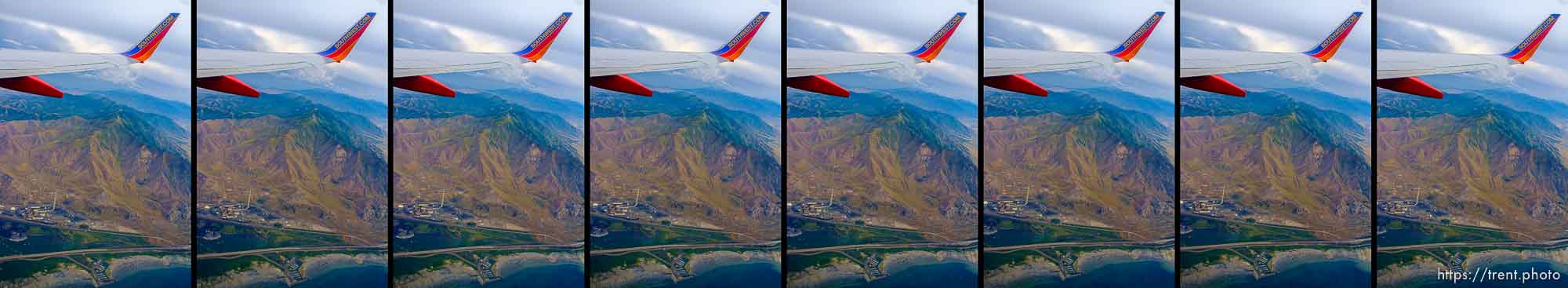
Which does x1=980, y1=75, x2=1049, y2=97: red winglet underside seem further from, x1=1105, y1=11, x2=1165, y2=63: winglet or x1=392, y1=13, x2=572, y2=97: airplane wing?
x1=392, y1=13, x2=572, y2=97: airplane wing

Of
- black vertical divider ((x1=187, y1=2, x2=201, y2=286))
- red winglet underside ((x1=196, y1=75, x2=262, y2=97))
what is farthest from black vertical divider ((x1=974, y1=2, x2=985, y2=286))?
black vertical divider ((x1=187, y1=2, x2=201, y2=286))

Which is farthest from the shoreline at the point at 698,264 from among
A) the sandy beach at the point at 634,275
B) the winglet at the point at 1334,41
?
the winglet at the point at 1334,41

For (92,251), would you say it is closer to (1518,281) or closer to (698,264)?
(698,264)

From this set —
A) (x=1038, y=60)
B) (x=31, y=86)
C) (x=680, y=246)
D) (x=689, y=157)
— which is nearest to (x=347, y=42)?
(x=31, y=86)

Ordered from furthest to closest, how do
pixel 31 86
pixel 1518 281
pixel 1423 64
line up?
1. pixel 1518 281
2. pixel 1423 64
3. pixel 31 86

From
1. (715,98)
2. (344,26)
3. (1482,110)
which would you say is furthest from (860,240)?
(1482,110)

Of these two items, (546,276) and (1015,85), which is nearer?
(1015,85)
